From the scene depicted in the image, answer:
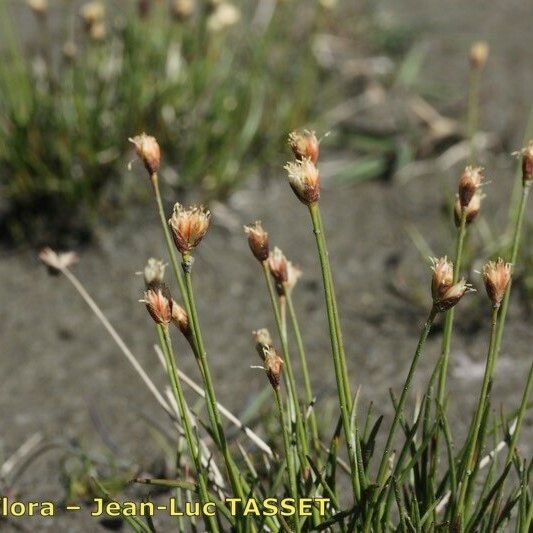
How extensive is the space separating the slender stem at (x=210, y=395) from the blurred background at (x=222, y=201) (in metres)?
0.67

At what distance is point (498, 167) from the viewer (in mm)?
3139

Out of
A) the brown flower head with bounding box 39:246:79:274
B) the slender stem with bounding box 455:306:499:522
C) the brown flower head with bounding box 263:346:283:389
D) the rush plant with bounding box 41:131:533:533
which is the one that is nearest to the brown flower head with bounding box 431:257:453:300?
the rush plant with bounding box 41:131:533:533

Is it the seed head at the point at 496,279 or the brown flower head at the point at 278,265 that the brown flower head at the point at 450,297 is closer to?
the seed head at the point at 496,279

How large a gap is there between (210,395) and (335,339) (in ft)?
0.60

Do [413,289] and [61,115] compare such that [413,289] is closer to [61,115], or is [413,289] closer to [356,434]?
[61,115]

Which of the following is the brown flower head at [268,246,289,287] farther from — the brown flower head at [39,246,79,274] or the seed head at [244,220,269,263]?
the brown flower head at [39,246,79,274]

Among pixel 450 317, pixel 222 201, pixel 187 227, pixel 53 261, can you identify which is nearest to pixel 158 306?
pixel 187 227

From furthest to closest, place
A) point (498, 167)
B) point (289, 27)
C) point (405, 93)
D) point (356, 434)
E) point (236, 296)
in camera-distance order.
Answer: point (289, 27)
point (405, 93)
point (498, 167)
point (236, 296)
point (356, 434)

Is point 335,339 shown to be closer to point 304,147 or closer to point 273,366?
point 273,366

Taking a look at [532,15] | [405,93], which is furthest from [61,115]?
[532,15]

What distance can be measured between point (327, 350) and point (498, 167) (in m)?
0.93

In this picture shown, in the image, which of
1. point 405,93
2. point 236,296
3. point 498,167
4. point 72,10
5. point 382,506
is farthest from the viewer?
point 72,10

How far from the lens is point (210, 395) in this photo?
4.53 ft

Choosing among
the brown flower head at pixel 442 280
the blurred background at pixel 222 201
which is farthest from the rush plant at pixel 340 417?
the blurred background at pixel 222 201
